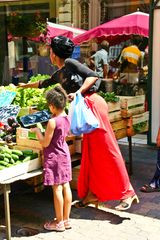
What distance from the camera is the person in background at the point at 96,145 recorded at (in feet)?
15.2

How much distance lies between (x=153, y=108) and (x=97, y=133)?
3486 mm

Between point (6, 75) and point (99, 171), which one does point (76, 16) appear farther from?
point (99, 171)

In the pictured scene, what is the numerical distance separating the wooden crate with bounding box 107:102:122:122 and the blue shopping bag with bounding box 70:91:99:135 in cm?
144

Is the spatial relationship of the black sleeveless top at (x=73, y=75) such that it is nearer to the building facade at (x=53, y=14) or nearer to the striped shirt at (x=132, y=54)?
the striped shirt at (x=132, y=54)

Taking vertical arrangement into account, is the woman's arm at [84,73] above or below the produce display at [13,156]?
above

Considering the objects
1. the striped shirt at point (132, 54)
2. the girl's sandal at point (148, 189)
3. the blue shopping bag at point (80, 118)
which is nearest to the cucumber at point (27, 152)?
the blue shopping bag at point (80, 118)

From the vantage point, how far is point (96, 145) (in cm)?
473

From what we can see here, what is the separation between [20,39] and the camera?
1372 centimetres

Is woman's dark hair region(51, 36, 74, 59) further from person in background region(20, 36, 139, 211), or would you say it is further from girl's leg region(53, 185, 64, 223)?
girl's leg region(53, 185, 64, 223)

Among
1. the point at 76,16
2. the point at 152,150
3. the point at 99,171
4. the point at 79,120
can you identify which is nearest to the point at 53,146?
the point at 79,120

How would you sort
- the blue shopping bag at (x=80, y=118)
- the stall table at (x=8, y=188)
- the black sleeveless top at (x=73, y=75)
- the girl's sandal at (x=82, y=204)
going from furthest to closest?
the girl's sandal at (x=82, y=204) → the black sleeveless top at (x=73, y=75) → the blue shopping bag at (x=80, y=118) → the stall table at (x=8, y=188)

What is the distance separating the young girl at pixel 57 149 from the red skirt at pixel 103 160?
509mm

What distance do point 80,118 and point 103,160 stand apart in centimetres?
64

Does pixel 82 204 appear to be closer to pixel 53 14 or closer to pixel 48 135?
pixel 48 135
